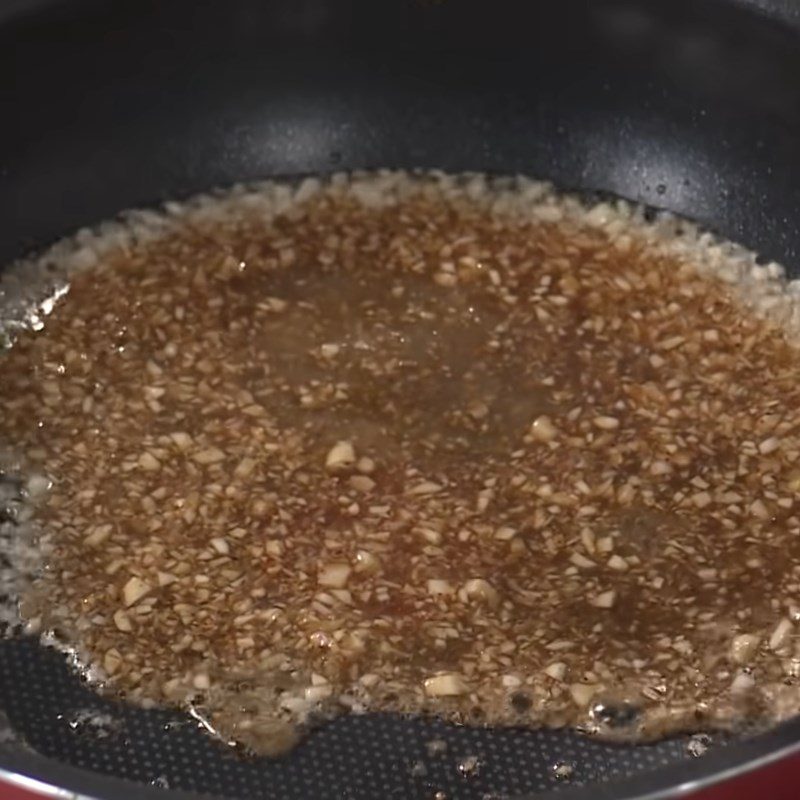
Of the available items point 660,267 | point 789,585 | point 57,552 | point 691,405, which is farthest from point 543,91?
point 57,552

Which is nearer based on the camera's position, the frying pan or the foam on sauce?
the foam on sauce

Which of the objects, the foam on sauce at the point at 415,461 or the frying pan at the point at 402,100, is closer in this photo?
the foam on sauce at the point at 415,461

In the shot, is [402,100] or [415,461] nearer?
[415,461]

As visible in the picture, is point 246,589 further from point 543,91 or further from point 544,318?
point 543,91

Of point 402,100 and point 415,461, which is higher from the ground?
point 402,100
